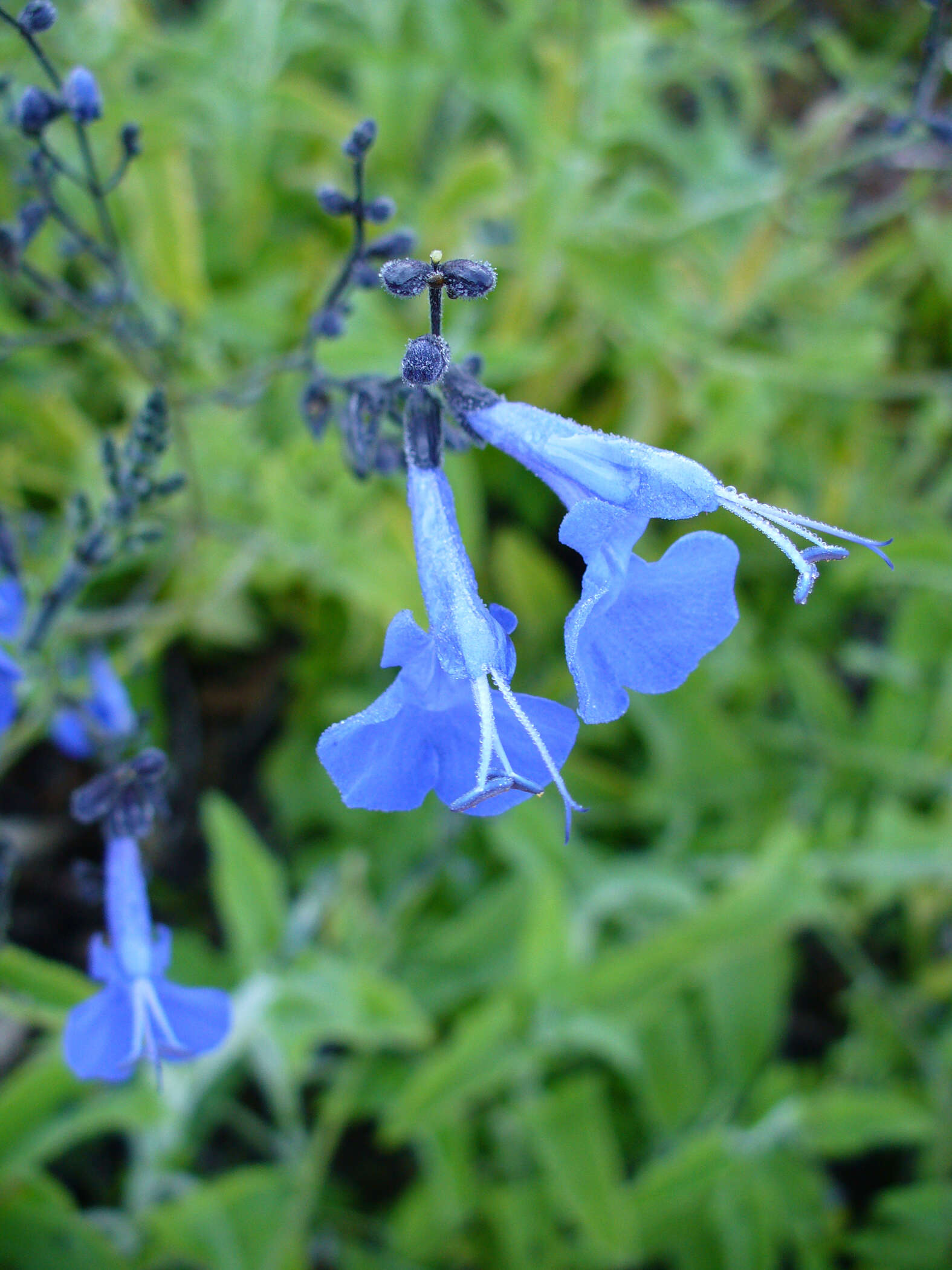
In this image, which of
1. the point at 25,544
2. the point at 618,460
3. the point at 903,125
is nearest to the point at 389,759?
the point at 618,460

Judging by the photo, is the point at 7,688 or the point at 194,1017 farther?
the point at 7,688

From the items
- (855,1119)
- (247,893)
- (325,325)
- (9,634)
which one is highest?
(325,325)

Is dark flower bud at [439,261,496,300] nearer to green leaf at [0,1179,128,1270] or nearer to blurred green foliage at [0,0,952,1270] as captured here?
blurred green foliage at [0,0,952,1270]

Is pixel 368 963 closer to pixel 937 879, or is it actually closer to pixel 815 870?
pixel 815 870

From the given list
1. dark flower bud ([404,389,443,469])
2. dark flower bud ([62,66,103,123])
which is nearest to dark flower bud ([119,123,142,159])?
dark flower bud ([62,66,103,123])

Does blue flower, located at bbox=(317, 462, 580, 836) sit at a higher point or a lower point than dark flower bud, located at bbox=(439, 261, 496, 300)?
lower


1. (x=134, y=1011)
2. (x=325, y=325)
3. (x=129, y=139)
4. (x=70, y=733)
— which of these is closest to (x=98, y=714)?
(x=70, y=733)

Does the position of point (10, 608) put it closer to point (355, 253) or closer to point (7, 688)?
point (7, 688)
